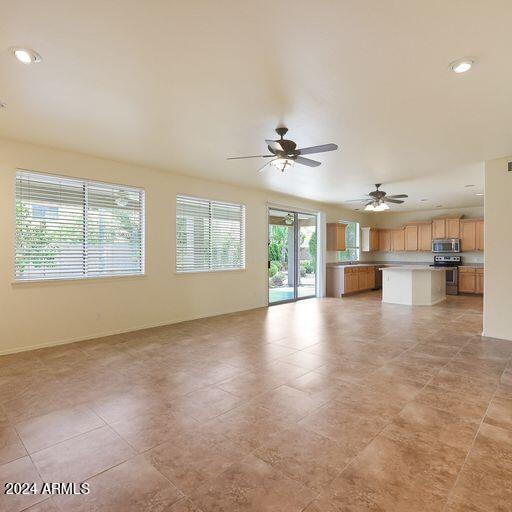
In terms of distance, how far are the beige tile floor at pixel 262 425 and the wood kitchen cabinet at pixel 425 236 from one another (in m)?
6.54

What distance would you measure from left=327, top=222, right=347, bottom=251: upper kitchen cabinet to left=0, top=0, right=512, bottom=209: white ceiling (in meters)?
5.00

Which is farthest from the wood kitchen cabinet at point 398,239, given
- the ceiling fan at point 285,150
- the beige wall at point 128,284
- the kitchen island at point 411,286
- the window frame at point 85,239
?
the window frame at point 85,239

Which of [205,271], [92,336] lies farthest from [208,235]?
Result: [92,336]

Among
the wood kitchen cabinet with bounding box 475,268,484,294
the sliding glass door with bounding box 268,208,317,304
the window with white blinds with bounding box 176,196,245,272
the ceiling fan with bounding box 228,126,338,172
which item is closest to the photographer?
the ceiling fan with bounding box 228,126,338,172

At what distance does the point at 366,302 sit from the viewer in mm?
8289

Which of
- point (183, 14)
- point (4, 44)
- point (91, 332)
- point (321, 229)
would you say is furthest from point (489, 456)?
point (321, 229)

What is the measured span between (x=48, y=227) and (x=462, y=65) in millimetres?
4986

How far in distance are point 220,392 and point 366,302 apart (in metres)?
6.25

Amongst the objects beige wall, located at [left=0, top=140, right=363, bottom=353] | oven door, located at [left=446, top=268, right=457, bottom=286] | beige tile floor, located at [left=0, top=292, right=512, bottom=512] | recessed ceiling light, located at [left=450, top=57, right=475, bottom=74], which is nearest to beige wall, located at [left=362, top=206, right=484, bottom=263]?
oven door, located at [left=446, top=268, right=457, bottom=286]

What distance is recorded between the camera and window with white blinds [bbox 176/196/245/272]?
19.6ft

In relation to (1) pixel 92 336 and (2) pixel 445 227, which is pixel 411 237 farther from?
(1) pixel 92 336

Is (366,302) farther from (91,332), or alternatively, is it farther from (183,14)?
(183,14)

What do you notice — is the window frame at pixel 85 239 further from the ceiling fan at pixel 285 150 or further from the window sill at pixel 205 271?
the ceiling fan at pixel 285 150

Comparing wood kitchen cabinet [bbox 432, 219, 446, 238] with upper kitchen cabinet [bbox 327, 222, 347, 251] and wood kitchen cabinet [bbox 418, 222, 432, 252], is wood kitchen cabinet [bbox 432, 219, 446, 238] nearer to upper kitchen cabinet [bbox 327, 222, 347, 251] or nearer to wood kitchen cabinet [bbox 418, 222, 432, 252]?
wood kitchen cabinet [bbox 418, 222, 432, 252]
